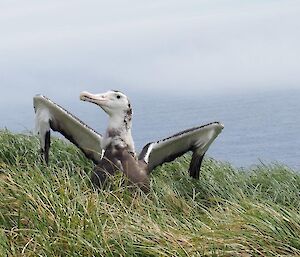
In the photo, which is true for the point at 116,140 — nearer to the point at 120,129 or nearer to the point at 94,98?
the point at 120,129

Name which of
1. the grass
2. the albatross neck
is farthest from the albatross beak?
the grass

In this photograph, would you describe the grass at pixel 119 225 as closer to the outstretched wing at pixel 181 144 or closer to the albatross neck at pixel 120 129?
the albatross neck at pixel 120 129

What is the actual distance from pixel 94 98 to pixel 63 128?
492mm

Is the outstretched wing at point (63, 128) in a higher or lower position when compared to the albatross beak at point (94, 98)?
lower

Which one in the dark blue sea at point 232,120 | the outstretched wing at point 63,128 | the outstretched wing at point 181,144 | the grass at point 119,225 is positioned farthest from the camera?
the dark blue sea at point 232,120

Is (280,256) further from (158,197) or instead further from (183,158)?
(183,158)

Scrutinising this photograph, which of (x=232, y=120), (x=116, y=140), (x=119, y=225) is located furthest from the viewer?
(x=232, y=120)

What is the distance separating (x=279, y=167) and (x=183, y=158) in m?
0.84

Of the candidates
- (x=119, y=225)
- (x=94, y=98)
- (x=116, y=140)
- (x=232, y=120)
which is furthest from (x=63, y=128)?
(x=232, y=120)

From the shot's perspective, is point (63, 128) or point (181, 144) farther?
point (181, 144)

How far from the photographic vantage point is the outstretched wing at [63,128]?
7.03 meters

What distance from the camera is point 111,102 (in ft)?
22.4

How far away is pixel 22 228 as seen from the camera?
4.61 metres

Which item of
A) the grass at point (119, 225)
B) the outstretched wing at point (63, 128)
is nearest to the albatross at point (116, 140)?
the outstretched wing at point (63, 128)
